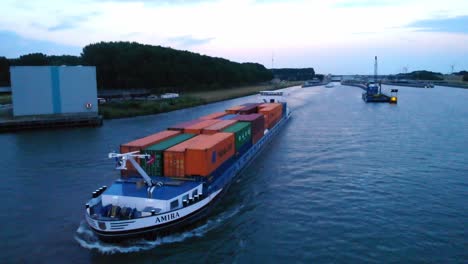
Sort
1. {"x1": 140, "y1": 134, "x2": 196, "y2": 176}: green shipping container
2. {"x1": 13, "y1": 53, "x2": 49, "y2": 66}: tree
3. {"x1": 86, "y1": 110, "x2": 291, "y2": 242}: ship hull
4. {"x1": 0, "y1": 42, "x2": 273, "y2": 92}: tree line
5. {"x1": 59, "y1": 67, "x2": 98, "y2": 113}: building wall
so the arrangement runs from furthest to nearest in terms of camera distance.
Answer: {"x1": 13, "y1": 53, "x2": 49, "y2": 66}: tree
{"x1": 0, "y1": 42, "x2": 273, "y2": 92}: tree line
{"x1": 59, "y1": 67, "x2": 98, "y2": 113}: building wall
{"x1": 140, "y1": 134, "x2": 196, "y2": 176}: green shipping container
{"x1": 86, "y1": 110, "x2": 291, "y2": 242}: ship hull

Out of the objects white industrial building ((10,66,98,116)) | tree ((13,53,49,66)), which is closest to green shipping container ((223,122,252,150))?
white industrial building ((10,66,98,116))

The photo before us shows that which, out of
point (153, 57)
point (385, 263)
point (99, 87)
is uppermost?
point (153, 57)

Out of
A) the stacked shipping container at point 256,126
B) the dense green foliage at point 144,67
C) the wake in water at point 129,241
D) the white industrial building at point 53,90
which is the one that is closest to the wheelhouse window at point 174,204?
the wake in water at point 129,241

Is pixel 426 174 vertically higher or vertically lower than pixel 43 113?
lower

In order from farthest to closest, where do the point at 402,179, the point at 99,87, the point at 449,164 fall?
the point at 99,87 < the point at 449,164 < the point at 402,179

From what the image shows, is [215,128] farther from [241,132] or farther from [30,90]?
[30,90]

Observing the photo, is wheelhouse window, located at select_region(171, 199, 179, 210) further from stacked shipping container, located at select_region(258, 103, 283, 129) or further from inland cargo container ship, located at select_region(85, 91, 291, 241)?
stacked shipping container, located at select_region(258, 103, 283, 129)

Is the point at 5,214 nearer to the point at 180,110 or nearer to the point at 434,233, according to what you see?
the point at 434,233

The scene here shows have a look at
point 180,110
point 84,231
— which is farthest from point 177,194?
point 180,110
